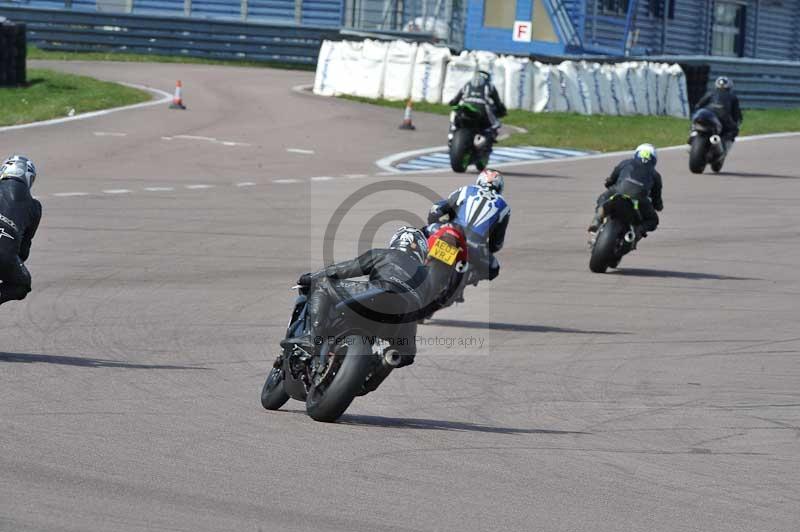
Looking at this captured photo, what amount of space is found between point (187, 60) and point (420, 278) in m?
31.5

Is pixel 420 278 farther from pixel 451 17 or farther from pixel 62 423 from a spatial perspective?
pixel 451 17

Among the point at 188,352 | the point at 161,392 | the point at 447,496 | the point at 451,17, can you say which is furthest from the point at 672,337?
the point at 451,17

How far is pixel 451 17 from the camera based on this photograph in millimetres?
45094

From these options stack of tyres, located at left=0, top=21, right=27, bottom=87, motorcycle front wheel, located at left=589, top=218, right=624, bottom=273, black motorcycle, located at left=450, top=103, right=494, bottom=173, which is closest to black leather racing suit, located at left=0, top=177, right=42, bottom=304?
motorcycle front wheel, located at left=589, top=218, right=624, bottom=273

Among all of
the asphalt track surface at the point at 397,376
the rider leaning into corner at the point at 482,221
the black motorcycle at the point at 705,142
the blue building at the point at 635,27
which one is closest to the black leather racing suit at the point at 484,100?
the asphalt track surface at the point at 397,376

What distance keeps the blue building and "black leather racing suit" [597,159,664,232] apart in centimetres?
2738

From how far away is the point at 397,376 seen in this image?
9.84 m

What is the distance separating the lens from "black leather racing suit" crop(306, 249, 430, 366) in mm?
7688

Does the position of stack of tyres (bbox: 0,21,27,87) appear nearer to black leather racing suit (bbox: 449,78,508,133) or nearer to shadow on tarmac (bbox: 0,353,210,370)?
black leather racing suit (bbox: 449,78,508,133)

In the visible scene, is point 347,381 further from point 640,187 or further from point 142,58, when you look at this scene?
point 142,58

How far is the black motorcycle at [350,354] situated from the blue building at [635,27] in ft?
116

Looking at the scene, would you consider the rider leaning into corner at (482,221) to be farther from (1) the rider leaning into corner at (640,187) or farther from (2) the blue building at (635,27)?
(2) the blue building at (635,27)

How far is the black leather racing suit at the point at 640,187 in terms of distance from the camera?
15.2 meters

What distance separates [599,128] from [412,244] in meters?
22.1
